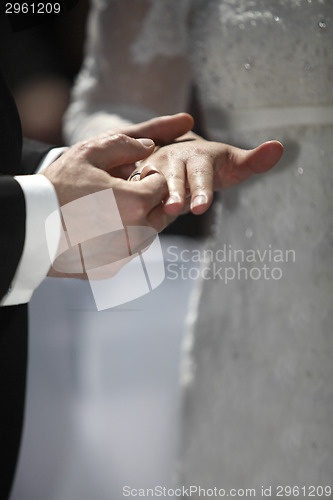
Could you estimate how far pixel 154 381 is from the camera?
0.74m

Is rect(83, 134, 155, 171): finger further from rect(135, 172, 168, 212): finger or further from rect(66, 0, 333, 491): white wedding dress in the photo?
rect(66, 0, 333, 491): white wedding dress

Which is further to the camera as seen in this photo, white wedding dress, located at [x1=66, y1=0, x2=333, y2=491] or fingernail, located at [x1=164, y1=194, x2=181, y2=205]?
white wedding dress, located at [x1=66, y1=0, x2=333, y2=491]

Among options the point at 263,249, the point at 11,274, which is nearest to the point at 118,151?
the point at 11,274

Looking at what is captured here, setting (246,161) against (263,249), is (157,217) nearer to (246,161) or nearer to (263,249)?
(246,161)

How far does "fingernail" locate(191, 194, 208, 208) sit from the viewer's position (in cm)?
32

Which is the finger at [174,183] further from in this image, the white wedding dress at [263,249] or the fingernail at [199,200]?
the white wedding dress at [263,249]

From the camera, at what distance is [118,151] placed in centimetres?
35

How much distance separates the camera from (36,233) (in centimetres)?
32

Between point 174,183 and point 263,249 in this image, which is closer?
point 174,183

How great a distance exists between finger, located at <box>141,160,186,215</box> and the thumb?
2cm

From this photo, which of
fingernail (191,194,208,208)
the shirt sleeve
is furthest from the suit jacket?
fingernail (191,194,208,208)

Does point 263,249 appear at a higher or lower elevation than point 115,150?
lower

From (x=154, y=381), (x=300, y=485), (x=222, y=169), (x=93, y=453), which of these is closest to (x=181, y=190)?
(x=222, y=169)

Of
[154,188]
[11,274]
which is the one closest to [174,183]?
[154,188]
